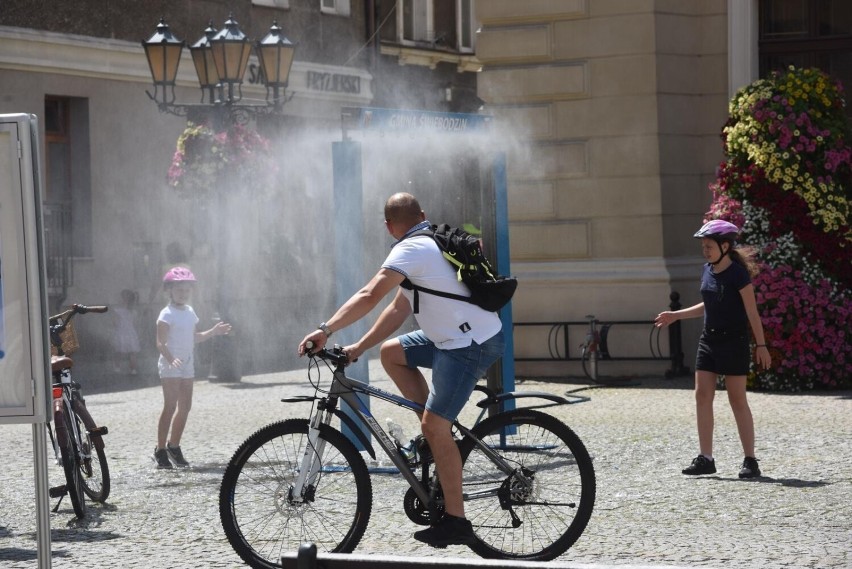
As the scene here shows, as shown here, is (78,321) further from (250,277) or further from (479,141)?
(479,141)

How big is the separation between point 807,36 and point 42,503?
12.4 m

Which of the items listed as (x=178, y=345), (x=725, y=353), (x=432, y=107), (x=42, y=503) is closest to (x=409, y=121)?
(x=178, y=345)

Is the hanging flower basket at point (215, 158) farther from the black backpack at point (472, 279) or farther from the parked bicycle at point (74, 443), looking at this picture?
the black backpack at point (472, 279)

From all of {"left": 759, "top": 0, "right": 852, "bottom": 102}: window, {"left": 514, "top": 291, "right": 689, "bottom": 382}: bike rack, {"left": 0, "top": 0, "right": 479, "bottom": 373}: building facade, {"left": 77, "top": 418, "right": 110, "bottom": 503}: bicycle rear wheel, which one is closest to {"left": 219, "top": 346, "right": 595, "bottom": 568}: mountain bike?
{"left": 77, "top": 418, "right": 110, "bottom": 503}: bicycle rear wheel

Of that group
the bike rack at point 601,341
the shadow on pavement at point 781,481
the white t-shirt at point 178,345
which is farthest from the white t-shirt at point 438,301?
the bike rack at point 601,341

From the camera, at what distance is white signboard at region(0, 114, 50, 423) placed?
19.3ft

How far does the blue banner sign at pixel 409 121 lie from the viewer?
10.4 m

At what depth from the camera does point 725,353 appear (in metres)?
9.70

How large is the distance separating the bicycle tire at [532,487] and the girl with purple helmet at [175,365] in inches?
148

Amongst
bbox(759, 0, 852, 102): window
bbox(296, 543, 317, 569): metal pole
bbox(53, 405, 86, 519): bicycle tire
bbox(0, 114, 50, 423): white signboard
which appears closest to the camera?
bbox(296, 543, 317, 569): metal pole

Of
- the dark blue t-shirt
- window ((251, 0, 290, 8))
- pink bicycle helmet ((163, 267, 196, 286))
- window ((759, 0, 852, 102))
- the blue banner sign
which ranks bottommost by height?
the dark blue t-shirt

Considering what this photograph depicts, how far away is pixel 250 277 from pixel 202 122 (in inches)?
293

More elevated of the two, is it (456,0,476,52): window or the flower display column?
(456,0,476,52): window

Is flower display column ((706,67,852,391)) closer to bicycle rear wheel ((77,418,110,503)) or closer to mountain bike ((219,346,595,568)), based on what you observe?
bicycle rear wheel ((77,418,110,503))
